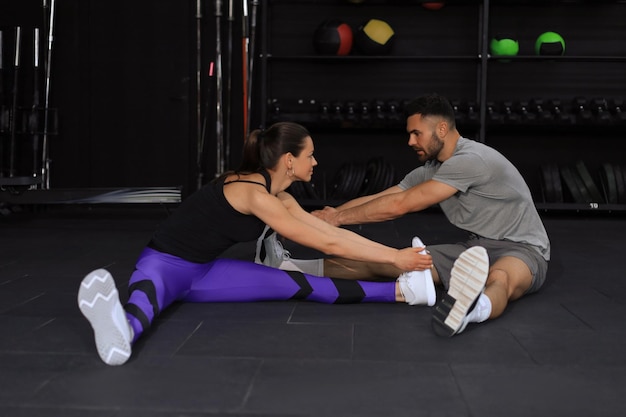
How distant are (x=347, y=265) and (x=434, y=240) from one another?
1.57m

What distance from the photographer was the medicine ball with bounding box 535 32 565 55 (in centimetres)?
526

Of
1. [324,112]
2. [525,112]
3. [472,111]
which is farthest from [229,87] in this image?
[525,112]

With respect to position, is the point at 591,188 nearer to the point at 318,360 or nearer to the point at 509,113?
the point at 509,113

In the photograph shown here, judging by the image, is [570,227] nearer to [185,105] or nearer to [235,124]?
[235,124]

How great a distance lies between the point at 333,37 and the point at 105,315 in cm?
387

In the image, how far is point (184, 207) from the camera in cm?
239

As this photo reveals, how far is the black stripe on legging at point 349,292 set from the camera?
98.0 inches

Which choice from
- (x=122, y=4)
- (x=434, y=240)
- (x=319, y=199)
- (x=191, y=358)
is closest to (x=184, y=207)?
(x=191, y=358)

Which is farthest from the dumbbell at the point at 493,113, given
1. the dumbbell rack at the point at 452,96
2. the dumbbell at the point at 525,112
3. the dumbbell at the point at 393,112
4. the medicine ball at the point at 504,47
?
the dumbbell at the point at 393,112

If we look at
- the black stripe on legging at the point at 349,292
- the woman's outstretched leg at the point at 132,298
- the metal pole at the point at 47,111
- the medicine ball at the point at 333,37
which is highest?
the medicine ball at the point at 333,37

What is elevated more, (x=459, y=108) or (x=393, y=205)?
(x=459, y=108)

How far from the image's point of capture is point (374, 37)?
207 inches

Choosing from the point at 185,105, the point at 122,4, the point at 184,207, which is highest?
the point at 122,4

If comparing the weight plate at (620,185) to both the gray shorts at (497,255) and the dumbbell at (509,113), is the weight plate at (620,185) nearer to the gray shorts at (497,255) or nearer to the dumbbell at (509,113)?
the dumbbell at (509,113)
